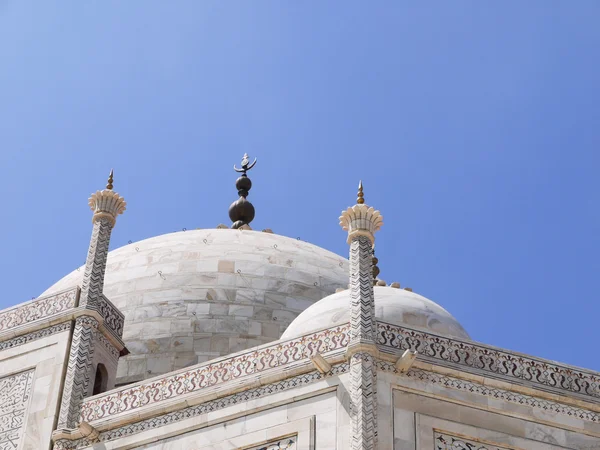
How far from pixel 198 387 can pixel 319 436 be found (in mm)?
1729

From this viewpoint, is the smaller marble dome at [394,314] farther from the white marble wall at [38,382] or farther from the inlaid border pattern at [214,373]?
the white marble wall at [38,382]

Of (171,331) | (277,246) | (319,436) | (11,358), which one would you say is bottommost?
(319,436)

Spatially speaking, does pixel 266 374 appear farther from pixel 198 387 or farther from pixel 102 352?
pixel 102 352

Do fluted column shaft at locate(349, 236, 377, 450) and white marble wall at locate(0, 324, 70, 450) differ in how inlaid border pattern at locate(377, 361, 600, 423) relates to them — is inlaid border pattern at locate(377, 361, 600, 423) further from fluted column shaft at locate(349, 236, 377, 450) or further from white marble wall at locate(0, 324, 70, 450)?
white marble wall at locate(0, 324, 70, 450)

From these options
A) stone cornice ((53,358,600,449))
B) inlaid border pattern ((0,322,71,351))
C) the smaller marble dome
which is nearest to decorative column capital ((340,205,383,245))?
the smaller marble dome

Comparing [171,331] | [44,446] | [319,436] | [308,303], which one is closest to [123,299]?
[171,331]

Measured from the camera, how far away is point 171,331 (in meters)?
19.9

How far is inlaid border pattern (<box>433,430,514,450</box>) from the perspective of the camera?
14.6m

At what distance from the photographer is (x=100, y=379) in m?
17.0

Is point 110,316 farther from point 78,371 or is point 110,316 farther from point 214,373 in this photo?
point 214,373

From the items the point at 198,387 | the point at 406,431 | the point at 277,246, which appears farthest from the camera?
the point at 277,246

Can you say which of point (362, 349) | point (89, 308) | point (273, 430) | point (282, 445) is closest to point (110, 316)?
point (89, 308)

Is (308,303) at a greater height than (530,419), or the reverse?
(308,303)

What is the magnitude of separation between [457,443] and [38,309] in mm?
5462
